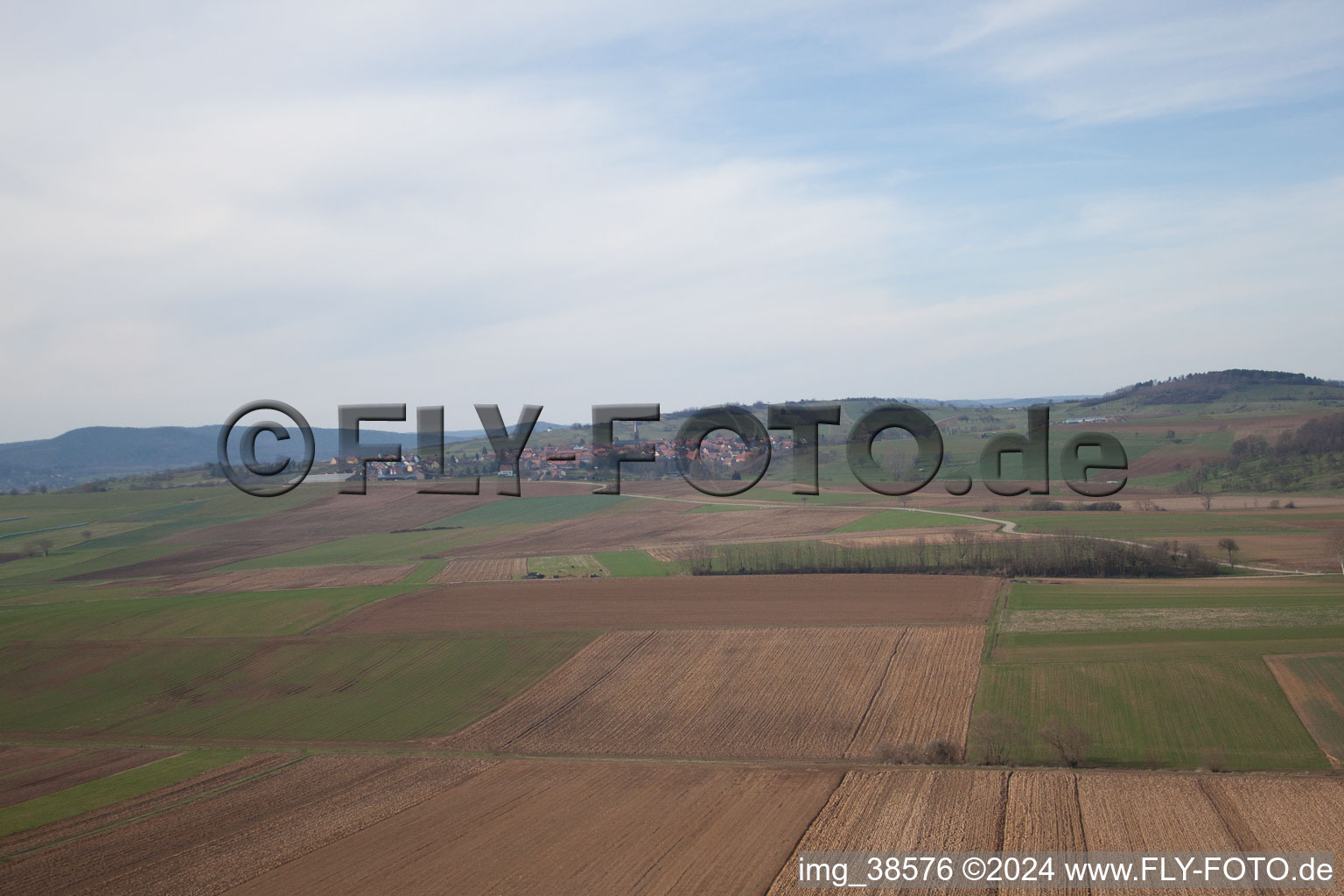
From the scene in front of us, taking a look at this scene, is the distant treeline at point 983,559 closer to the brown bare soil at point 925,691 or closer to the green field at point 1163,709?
the brown bare soil at point 925,691

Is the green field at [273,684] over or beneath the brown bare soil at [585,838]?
beneath

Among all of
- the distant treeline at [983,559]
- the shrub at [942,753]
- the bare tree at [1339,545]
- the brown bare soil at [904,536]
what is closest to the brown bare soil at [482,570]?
the distant treeline at [983,559]

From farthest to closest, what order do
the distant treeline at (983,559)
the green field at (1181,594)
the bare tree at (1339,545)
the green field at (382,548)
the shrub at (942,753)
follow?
1. the green field at (382,548)
2. the distant treeline at (983,559)
3. the bare tree at (1339,545)
4. the green field at (1181,594)
5. the shrub at (942,753)

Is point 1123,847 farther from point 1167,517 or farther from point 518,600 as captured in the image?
point 1167,517

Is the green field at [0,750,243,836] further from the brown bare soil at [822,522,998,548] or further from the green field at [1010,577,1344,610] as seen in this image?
the brown bare soil at [822,522,998,548]

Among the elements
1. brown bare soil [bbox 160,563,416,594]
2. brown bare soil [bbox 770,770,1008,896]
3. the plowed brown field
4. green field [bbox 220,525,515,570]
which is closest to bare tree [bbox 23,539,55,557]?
green field [bbox 220,525,515,570]

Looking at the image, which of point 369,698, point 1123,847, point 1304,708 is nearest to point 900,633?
point 1304,708
